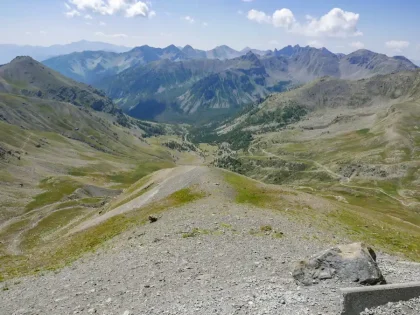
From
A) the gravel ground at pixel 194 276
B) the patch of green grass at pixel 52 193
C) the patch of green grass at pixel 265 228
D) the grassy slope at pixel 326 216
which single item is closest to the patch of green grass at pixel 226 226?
the gravel ground at pixel 194 276

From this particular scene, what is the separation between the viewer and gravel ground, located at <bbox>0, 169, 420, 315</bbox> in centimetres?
2341

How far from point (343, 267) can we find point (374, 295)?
3445 mm

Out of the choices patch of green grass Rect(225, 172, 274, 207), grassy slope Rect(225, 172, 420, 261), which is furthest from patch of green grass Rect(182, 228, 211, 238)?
patch of green grass Rect(225, 172, 274, 207)

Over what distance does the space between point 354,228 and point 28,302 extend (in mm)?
44481

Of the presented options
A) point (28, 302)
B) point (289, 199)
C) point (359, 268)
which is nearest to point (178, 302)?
point (359, 268)

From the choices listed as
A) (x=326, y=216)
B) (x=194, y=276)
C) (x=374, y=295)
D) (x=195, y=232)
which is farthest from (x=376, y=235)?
(x=374, y=295)

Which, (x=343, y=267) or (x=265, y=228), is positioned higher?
(x=343, y=267)

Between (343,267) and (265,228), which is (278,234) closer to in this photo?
(265,228)

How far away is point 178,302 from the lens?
81.3 ft

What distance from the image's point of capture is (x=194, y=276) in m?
29.8

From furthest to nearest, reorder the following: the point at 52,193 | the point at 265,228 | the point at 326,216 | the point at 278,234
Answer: the point at 52,193, the point at 326,216, the point at 265,228, the point at 278,234

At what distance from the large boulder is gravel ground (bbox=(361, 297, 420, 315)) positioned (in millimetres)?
2382

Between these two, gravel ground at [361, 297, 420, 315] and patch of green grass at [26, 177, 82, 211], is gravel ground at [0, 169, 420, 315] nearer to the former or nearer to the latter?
gravel ground at [361, 297, 420, 315]

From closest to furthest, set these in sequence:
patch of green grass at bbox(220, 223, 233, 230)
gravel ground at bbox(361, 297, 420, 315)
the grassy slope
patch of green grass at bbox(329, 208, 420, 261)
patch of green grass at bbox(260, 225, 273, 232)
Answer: gravel ground at bbox(361, 297, 420, 315) → patch of green grass at bbox(260, 225, 273, 232) → patch of green grass at bbox(220, 223, 233, 230) → patch of green grass at bbox(329, 208, 420, 261) → the grassy slope
